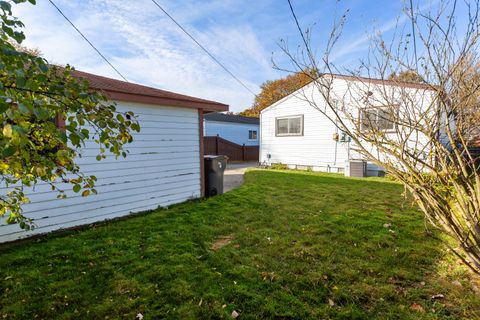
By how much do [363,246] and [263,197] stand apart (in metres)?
3.34

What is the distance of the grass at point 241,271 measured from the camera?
2375 millimetres

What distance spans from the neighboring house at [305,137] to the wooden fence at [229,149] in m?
4.43

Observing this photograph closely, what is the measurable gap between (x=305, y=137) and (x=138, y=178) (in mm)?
9036

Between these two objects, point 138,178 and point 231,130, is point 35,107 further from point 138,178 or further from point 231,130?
point 231,130

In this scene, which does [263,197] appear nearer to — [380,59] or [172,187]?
[172,187]

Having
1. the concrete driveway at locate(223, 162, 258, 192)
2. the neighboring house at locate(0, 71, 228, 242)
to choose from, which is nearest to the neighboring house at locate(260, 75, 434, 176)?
the concrete driveway at locate(223, 162, 258, 192)

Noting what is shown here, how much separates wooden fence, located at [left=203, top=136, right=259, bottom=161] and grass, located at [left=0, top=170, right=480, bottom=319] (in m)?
13.0

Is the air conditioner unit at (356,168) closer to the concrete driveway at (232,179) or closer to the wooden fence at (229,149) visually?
the concrete driveway at (232,179)

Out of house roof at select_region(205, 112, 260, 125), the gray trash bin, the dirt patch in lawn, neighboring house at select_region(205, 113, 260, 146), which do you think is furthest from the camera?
neighboring house at select_region(205, 113, 260, 146)

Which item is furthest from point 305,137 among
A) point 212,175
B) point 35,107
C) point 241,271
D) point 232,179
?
point 35,107

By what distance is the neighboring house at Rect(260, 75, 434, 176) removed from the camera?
1126cm

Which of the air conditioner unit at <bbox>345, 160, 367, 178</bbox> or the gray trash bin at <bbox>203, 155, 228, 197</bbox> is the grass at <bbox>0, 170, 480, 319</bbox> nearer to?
the gray trash bin at <bbox>203, 155, 228, 197</bbox>

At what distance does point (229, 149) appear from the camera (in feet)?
61.5

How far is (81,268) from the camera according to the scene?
3119mm
